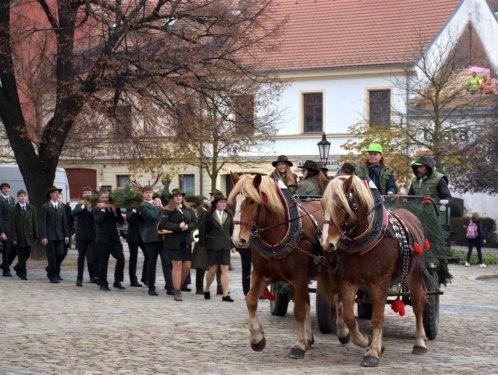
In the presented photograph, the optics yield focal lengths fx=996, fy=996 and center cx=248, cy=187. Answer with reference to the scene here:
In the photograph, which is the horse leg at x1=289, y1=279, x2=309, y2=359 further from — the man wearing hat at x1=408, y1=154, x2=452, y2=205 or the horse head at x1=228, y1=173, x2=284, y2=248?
the man wearing hat at x1=408, y1=154, x2=452, y2=205

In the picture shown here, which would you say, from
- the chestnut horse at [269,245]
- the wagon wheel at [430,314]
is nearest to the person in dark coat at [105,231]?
the wagon wheel at [430,314]

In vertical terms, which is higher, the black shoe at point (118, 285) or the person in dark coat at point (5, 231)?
the person in dark coat at point (5, 231)

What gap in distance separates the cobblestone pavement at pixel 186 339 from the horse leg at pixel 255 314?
0.13 meters

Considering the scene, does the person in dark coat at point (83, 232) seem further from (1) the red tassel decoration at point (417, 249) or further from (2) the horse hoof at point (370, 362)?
(2) the horse hoof at point (370, 362)

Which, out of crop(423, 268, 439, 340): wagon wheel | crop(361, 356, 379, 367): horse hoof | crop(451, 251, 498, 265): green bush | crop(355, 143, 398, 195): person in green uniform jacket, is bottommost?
crop(451, 251, 498, 265): green bush

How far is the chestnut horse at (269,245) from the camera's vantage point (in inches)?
395

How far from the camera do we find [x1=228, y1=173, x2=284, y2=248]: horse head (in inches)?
392

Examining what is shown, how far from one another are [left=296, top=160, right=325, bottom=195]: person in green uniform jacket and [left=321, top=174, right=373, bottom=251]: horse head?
7.91 ft

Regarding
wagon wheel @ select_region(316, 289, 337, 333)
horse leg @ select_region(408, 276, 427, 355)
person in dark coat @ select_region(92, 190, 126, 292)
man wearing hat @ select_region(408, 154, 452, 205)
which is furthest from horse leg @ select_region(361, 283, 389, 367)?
person in dark coat @ select_region(92, 190, 126, 292)

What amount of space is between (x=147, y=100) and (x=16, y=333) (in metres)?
12.1

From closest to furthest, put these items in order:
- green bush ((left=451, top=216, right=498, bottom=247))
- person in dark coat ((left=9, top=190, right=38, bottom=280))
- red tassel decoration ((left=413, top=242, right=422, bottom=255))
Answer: red tassel decoration ((left=413, top=242, right=422, bottom=255)) < person in dark coat ((left=9, top=190, right=38, bottom=280)) < green bush ((left=451, top=216, right=498, bottom=247))

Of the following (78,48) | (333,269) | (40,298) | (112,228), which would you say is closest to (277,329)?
(333,269)

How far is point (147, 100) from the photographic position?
23.0m

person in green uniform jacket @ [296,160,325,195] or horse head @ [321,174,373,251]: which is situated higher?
person in green uniform jacket @ [296,160,325,195]
